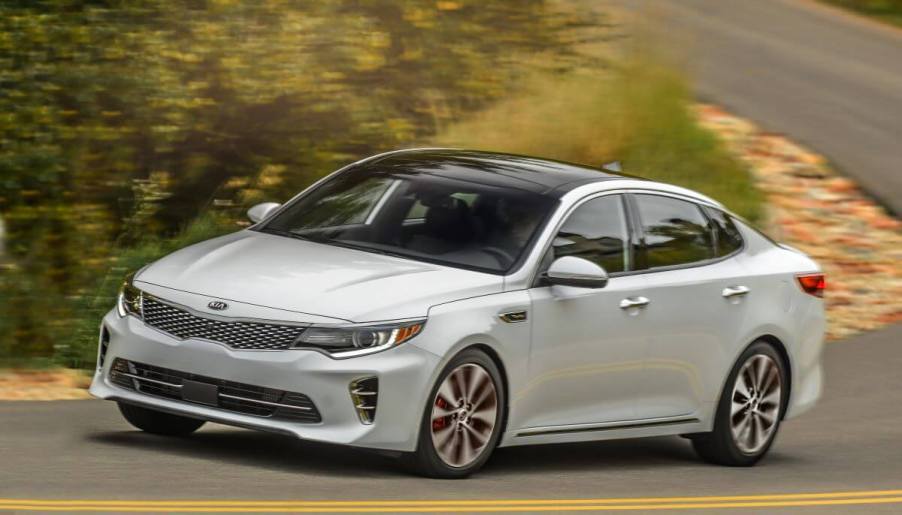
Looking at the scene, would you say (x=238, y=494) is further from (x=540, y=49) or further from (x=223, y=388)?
(x=540, y=49)

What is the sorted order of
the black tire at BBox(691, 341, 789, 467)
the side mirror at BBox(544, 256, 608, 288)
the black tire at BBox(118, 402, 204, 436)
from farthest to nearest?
the black tire at BBox(691, 341, 789, 467), the black tire at BBox(118, 402, 204, 436), the side mirror at BBox(544, 256, 608, 288)

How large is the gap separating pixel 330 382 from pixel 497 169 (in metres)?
2.17

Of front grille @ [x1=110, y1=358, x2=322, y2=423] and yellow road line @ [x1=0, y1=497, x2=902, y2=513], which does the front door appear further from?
front grille @ [x1=110, y1=358, x2=322, y2=423]

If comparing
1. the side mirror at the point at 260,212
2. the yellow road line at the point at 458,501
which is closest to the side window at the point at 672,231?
the yellow road line at the point at 458,501

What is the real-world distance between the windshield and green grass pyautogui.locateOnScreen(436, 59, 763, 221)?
6.15 metres

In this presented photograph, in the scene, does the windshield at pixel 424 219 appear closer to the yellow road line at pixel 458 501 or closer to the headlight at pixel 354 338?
the headlight at pixel 354 338

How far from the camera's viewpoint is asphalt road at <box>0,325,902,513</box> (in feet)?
27.1

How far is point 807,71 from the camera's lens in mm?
28703

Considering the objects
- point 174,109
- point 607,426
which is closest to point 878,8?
point 174,109

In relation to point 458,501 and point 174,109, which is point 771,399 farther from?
point 174,109

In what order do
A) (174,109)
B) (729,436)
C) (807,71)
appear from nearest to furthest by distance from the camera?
(729,436) < (174,109) < (807,71)

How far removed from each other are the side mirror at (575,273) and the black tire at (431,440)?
57 centimetres

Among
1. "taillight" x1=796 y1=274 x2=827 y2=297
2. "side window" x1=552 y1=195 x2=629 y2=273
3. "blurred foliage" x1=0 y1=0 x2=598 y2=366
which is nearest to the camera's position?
"side window" x1=552 y1=195 x2=629 y2=273

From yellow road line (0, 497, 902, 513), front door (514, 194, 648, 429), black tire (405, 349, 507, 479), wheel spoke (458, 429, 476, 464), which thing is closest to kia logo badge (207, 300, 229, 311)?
black tire (405, 349, 507, 479)
